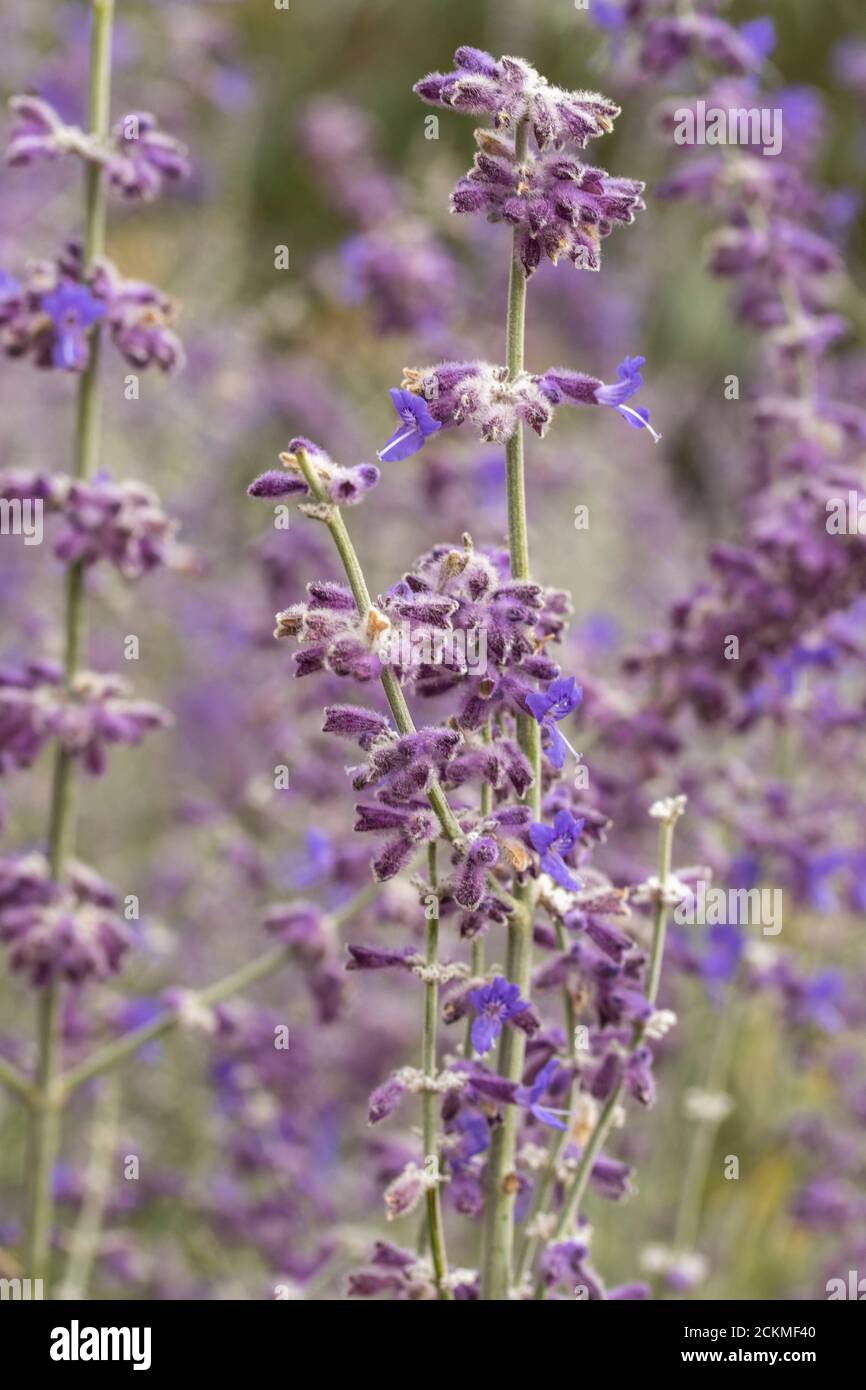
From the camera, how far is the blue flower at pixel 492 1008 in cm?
146

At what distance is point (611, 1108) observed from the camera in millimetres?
1638

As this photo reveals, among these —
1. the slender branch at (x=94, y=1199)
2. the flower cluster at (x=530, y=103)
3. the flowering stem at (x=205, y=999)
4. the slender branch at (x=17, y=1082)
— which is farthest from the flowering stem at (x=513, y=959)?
the slender branch at (x=94, y=1199)

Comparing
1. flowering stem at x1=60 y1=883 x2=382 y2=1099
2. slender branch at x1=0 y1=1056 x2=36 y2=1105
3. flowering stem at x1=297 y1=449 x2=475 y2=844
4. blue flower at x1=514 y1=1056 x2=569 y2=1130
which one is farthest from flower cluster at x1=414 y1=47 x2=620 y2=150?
slender branch at x1=0 y1=1056 x2=36 y2=1105

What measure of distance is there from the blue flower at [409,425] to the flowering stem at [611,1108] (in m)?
0.45

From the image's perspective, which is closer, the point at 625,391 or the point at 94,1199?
the point at 625,391

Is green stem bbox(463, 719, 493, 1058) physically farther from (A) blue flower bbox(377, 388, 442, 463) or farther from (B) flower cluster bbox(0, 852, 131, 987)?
(B) flower cluster bbox(0, 852, 131, 987)

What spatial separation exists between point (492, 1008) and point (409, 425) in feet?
1.75

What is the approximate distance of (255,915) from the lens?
3922 mm

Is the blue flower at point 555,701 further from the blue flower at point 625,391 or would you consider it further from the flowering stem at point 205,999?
the flowering stem at point 205,999

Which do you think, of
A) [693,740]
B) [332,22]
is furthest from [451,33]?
[693,740]

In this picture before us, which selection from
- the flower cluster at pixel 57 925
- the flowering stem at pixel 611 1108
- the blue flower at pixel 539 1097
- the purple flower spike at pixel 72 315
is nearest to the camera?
the blue flower at pixel 539 1097

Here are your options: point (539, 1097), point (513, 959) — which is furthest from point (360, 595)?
point (539, 1097)

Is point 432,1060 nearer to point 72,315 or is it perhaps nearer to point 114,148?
point 72,315
